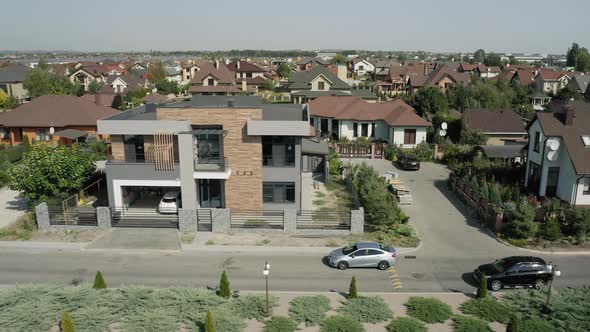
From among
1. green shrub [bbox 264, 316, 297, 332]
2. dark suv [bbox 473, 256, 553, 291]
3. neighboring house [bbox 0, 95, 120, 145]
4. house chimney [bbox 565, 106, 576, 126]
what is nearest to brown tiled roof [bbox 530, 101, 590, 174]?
house chimney [bbox 565, 106, 576, 126]

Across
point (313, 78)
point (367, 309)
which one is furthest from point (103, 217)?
point (313, 78)

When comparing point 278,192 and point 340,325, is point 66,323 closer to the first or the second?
point 340,325

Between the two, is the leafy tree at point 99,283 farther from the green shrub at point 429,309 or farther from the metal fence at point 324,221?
the green shrub at point 429,309

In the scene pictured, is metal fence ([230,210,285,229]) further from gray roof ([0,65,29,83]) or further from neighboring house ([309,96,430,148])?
gray roof ([0,65,29,83])

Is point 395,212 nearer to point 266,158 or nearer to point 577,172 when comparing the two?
point 266,158

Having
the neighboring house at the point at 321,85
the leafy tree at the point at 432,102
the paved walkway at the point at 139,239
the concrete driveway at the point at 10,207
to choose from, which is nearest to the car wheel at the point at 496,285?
the paved walkway at the point at 139,239
